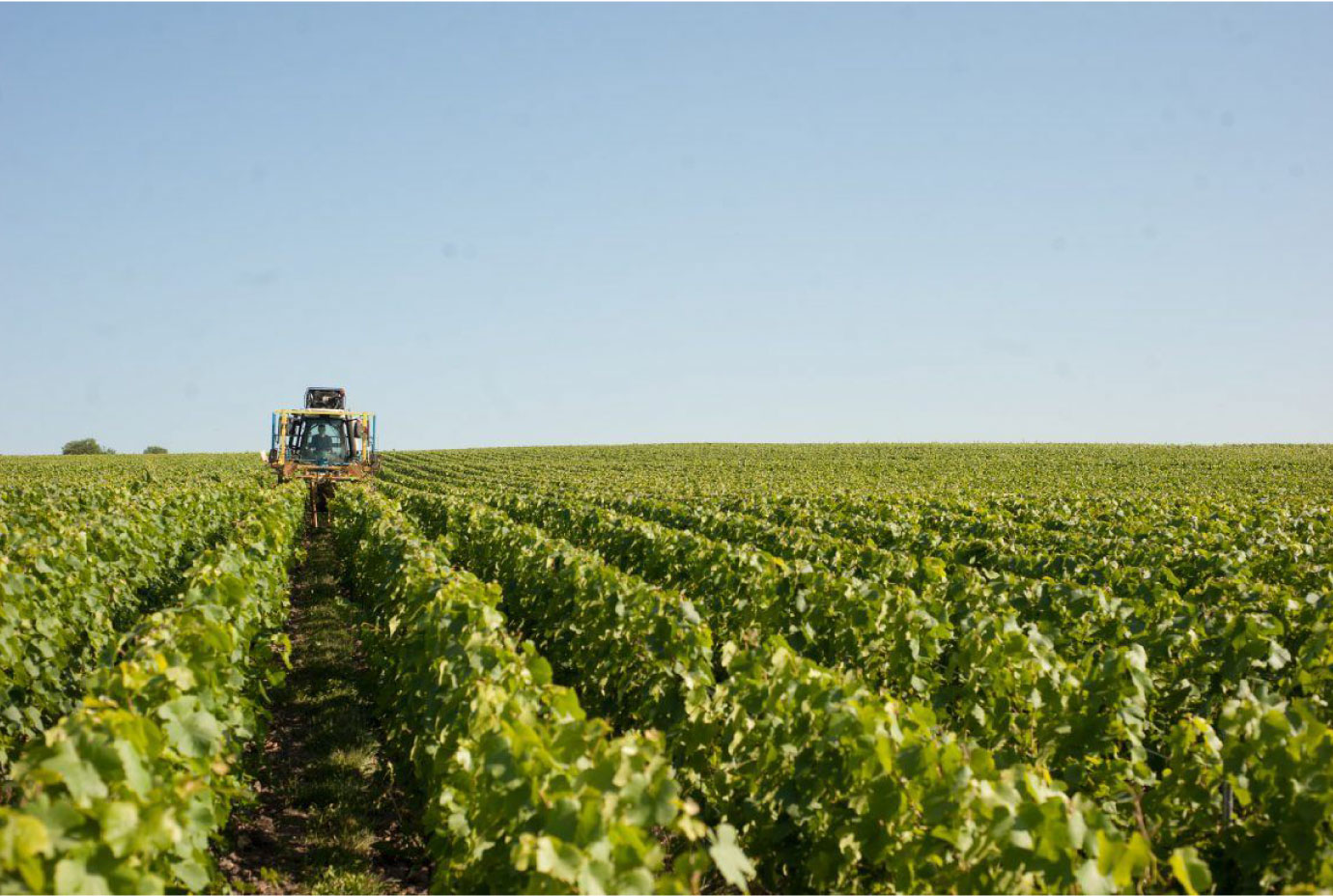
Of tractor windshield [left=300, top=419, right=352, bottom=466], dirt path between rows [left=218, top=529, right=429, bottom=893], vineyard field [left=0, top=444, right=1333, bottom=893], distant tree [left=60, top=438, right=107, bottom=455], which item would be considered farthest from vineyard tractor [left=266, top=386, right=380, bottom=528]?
distant tree [left=60, top=438, right=107, bottom=455]

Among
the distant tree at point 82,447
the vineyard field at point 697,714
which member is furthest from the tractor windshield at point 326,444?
the distant tree at point 82,447

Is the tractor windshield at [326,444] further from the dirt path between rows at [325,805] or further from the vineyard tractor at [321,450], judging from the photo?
the dirt path between rows at [325,805]

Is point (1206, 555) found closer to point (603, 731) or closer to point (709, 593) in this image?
point (709, 593)

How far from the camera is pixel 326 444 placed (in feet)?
78.1

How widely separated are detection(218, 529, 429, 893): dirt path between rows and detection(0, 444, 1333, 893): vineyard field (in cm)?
5

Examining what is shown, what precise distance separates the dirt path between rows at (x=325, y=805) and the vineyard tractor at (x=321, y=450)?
13785mm

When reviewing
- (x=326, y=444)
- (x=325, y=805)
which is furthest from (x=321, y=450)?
(x=325, y=805)

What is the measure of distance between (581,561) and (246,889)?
14.5 ft

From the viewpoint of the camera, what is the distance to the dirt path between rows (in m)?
5.48

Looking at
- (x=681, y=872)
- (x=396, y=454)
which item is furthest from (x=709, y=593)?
(x=396, y=454)

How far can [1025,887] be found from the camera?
10.8 ft

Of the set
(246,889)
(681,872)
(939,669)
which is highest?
(681,872)

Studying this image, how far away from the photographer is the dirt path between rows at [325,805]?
548 centimetres

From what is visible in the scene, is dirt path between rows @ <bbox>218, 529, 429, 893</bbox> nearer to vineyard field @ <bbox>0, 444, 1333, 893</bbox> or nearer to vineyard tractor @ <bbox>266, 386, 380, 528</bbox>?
vineyard field @ <bbox>0, 444, 1333, 893</bbox>
